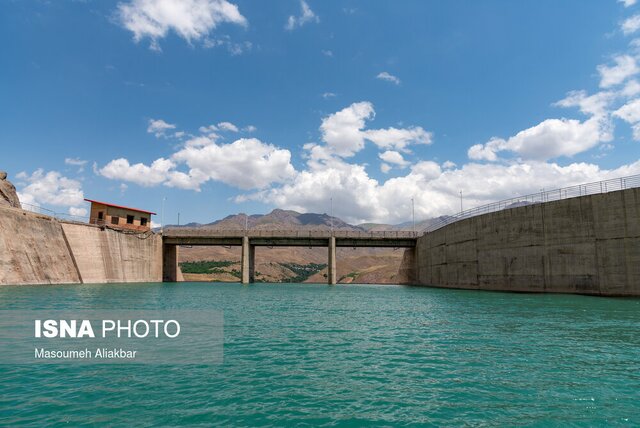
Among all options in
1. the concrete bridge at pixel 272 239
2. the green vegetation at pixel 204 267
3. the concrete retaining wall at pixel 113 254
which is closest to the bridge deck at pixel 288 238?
the concrete bridge at pixel 272 239

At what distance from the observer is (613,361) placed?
14445 mm

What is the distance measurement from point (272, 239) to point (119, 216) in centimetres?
3095

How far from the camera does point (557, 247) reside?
158 ft

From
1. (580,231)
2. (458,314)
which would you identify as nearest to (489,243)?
(580,231)

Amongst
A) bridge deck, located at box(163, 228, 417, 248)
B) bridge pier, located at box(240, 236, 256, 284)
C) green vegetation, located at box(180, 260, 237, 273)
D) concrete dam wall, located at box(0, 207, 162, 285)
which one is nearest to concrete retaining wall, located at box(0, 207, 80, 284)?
concrete dam wall, located at box(0, 207, 162, 285)

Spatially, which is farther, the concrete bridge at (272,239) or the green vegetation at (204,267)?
the green vegetation at (204,267)

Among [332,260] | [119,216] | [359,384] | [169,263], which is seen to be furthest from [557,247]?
[169,263]

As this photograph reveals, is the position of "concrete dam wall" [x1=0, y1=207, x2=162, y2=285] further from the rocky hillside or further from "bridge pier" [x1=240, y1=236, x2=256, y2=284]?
"bridge pier" [x1=240, y1=236, x2=256, y2=284]

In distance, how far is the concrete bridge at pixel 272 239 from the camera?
88625mm

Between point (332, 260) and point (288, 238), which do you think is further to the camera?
point (332, 260)

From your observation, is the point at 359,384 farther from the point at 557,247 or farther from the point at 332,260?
the point at 332,260

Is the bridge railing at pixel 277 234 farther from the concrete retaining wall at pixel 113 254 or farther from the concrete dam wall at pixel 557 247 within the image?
the concrete dam wall at pixel 557 247

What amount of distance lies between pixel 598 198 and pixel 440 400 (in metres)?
44.2

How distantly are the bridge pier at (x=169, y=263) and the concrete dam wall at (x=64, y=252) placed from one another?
26.9ft
